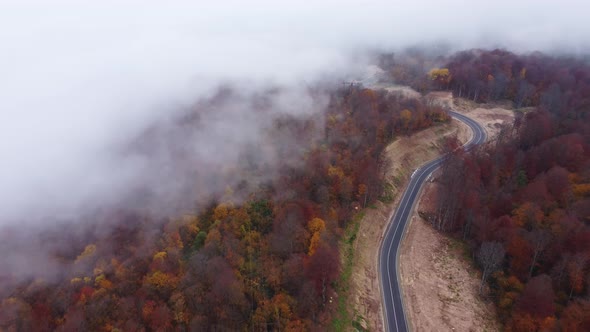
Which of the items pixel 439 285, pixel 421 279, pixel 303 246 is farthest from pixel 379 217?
pixel 303 246

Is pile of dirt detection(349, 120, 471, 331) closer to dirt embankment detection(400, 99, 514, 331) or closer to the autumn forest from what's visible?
the autumn forest

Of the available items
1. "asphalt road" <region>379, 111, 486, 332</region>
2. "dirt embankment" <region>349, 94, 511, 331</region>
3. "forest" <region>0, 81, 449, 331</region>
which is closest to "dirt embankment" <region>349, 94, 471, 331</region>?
"dirt embankment" <region>349, 94, 511, 331</region>

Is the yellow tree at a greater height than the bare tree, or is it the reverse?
the yellow tree

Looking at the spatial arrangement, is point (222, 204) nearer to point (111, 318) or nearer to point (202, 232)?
point (202, 232)

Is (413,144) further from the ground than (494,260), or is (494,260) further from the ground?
(413,144)

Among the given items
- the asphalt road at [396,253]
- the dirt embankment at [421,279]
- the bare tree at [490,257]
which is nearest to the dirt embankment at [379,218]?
the dirt embankment at [421,279]

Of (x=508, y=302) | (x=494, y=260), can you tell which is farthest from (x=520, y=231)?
(x=508, y=302)
